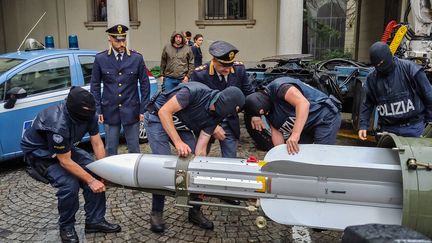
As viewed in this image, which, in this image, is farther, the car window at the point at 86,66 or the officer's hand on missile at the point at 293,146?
the car window at the point at 86,66

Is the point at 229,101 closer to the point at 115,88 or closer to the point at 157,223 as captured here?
the point at 157,223

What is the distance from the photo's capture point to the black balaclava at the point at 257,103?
368 cm

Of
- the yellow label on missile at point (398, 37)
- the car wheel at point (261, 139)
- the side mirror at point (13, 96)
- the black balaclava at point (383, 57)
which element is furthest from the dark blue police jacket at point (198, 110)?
the yellow label on missile at point (398, 37)

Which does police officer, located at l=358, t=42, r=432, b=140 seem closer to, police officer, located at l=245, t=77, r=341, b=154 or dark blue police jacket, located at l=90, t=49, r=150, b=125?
police officer, located at l=245, t=77, r=341, b=154

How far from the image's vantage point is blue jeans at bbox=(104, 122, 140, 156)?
4.69m

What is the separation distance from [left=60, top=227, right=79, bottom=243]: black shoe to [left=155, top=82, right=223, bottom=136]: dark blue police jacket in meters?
1.20

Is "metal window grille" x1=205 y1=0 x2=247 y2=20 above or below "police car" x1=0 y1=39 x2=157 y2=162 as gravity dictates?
above

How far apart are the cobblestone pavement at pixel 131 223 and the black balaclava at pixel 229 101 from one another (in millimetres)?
1100

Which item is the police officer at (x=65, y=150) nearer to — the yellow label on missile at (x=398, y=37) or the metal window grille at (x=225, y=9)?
the yellow label on missile at (x=398, y=37)

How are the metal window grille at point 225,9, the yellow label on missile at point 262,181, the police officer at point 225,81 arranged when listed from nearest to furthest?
the yellow label on missile at point 262,181 < the police officer at point 225,81 < the metal window grille at point 225,9

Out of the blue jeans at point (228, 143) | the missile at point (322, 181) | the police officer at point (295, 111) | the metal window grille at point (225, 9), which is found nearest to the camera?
the missile at point (322, 181)

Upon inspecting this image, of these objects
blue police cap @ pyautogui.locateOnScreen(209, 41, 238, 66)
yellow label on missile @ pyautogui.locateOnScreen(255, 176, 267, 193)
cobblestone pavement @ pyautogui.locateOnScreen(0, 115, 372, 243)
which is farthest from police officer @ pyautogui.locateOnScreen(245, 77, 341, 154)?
cobblestone pavement @ pyautogui.locateOnScreen(0, 115, 372, 243)

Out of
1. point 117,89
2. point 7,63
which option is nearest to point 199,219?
point 117,89

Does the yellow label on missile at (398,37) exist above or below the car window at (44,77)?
above
